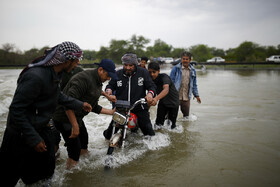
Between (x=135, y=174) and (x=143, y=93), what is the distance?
5.39ft

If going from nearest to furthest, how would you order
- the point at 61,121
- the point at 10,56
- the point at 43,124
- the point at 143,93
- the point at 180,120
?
the point at 43,124 < the point at 61,121 < the point at 143,93 < the point at 180,120 < the point at 10,56

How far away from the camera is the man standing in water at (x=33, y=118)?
208cm

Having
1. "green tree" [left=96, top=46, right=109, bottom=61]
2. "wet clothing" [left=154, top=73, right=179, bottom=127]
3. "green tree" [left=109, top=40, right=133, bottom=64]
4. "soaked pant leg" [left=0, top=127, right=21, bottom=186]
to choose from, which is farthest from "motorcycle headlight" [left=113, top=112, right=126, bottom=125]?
"green tree" [left=96, top=46, right=109, bottom=61]

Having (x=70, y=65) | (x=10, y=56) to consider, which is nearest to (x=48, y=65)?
(x=70, y=65)

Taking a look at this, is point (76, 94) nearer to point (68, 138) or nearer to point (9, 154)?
point (68, 138)

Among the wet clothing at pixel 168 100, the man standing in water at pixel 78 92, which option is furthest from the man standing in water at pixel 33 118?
the wet clothing at pixel 168 100

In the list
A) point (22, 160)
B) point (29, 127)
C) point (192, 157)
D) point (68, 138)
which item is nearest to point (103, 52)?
point (192, 157)

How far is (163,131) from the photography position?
566 cm

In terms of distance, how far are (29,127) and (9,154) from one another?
1.34ft

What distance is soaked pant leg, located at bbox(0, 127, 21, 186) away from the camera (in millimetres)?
2189

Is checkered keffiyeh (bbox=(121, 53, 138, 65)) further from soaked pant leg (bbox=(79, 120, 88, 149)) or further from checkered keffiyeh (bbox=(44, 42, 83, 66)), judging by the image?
checkered keffiyeh (bbox=(44, 42, 83, 66))

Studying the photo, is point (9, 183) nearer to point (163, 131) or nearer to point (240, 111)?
point (163, 131)

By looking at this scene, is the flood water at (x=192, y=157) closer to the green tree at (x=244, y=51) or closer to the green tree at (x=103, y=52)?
the green tree at (x=244, y=51)

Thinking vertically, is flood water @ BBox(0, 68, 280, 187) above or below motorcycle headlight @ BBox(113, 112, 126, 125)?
below
